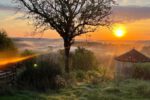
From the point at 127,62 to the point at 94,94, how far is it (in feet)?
64.4

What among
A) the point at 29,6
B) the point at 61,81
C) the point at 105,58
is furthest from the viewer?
the point at 105,58

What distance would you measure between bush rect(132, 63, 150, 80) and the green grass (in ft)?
28.6

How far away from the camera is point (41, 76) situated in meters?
32.8

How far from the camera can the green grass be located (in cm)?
2765

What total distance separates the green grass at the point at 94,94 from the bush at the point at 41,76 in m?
1.06

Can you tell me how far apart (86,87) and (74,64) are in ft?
47.7

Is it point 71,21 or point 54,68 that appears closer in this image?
point 54,68

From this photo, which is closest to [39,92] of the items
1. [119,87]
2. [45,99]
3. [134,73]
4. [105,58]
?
[45,99]

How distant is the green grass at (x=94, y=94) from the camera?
27.7 meters

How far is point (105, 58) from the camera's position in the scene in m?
68.1

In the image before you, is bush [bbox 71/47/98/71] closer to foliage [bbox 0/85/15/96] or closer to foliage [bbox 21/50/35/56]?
foliage [bbox 21/50/35/56]

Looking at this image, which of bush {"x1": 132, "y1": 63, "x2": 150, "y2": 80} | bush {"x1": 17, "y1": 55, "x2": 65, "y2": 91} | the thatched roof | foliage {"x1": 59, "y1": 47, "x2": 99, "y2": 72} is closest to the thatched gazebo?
the thatched roof

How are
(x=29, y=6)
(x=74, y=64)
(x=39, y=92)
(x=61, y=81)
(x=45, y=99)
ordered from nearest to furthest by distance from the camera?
(x=45, y=99) < (x=39, y=92) < (x=61, y=81) < (x=29, y=6) < (x=74, y=64)

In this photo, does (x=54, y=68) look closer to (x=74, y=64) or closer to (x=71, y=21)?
(x=71, y=21)
